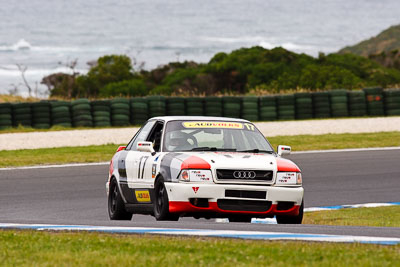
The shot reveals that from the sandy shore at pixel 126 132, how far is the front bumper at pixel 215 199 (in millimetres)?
17763

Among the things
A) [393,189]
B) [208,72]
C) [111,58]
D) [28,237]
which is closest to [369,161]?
[393,189]

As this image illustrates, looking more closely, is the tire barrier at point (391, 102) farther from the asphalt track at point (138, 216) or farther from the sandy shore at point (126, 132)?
the asphalt track at point (138, 216)

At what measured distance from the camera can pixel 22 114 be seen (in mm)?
33312

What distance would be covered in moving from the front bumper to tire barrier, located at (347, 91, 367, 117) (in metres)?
27.8

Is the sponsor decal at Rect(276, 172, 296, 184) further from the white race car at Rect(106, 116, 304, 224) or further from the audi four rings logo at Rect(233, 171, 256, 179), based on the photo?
the audi four rings logo at Rect(233, 171, 256, 179)

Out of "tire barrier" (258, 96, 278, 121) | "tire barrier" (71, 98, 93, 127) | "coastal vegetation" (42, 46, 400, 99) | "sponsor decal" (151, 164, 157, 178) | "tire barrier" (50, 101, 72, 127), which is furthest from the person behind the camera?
"coastal vegetation" (42, 46, 400, 99)

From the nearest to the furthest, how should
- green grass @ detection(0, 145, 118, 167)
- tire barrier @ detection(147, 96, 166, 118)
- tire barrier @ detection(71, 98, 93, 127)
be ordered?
green grass @ detection(0, 145, 118, 167), tire barrier @ detection(71, 98, 93, 127), tire barrier @ detection(147, 96, 166, 118)

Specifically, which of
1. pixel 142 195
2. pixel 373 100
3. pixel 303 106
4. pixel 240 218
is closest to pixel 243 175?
pixel 240 218

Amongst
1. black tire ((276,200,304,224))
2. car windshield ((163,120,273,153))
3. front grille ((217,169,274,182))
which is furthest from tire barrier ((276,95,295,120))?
front grille ((217,169,274,182))

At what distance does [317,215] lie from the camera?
1307cm

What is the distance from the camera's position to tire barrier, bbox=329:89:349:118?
36.9m

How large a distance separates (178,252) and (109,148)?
1813 centimetres

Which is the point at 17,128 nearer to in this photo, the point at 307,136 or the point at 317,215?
the point at 307,136

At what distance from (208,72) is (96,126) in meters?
55.9
